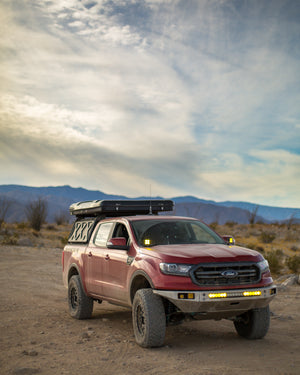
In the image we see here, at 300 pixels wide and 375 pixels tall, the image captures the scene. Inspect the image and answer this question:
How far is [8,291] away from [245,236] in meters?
29.9

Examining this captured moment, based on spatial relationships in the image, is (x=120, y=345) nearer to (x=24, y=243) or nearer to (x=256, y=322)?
(x=256, y=322)

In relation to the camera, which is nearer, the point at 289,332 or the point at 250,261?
the point at 250,261

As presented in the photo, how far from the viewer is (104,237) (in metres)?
8.81

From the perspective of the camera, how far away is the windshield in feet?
25.4

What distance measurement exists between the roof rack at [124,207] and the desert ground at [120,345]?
81.8 inches

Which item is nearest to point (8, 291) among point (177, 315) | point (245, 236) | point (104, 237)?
point (104, 237)

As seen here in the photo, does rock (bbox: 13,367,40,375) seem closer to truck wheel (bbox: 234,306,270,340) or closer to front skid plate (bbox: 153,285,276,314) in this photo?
front skid plate (bbox: 153,285,276,314)

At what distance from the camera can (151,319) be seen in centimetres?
661

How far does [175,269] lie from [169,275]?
116 mm

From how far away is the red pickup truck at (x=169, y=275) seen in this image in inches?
257

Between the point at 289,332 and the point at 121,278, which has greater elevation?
the point at 121,278

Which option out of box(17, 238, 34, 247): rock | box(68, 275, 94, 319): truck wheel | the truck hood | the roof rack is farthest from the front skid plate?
box(17, 238, 34, 247): rock

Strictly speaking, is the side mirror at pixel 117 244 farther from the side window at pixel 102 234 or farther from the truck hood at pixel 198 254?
the side window at pixel 102 234

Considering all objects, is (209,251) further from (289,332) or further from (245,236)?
(245,236)
